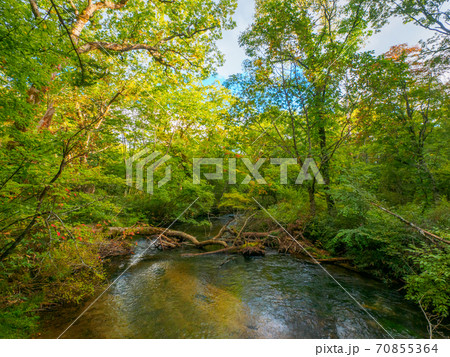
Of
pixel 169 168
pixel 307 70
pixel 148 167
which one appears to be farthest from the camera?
pixel 169 168

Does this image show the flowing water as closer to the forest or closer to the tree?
the forest

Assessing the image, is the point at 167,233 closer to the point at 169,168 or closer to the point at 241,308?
the point at 169,168

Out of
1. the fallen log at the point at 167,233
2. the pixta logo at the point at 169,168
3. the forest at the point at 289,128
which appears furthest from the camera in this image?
the pixta logo at the point at 169,168

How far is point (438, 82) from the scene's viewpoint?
805 cm

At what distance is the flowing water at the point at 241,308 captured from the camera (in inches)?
129

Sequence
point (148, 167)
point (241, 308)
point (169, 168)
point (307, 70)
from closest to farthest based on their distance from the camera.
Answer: point (241, 308), point (307, 70), point (148, 167), point (169, 168)

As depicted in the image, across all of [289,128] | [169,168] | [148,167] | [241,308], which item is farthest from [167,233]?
[289,128]

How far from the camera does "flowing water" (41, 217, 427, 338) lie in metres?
3.29

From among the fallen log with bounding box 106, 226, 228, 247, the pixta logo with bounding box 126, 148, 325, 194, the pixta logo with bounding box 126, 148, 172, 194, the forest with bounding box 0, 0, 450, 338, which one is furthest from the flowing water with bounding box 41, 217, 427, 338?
the pixta logo with bounding box 126, 148, 172, 194

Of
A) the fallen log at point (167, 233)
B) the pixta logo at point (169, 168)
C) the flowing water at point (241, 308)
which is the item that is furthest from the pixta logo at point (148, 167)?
the flowing water at point (241, 308)

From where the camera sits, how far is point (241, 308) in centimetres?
399

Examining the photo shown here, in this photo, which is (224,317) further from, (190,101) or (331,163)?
(190,101)

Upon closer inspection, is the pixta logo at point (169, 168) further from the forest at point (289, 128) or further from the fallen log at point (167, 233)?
the fallen log at point (167, 233)
